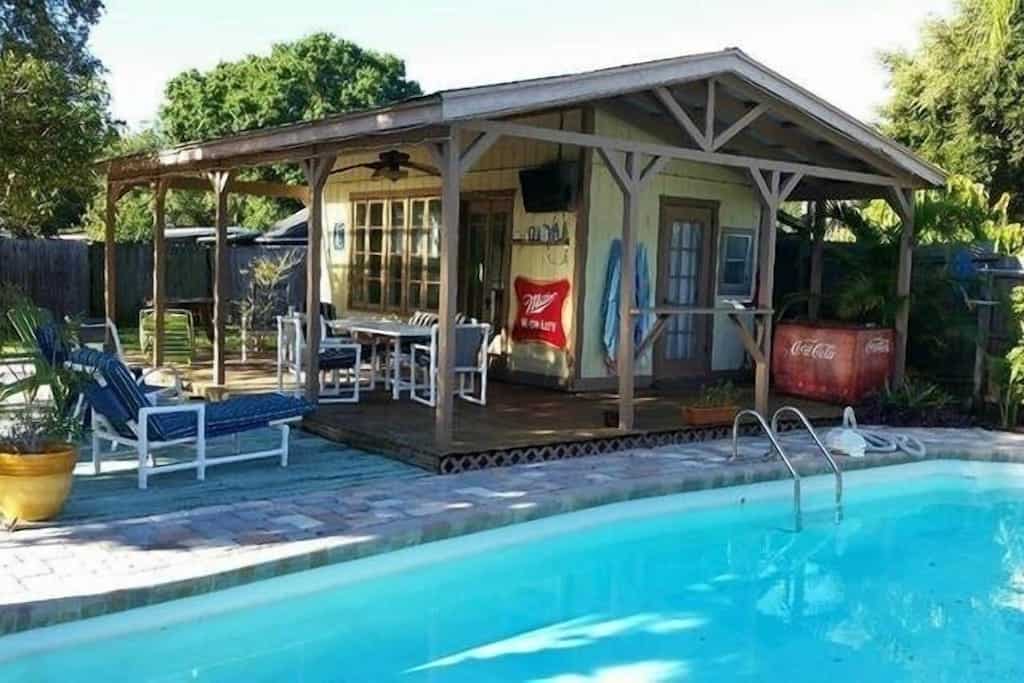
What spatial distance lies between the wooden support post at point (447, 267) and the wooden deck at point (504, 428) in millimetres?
308

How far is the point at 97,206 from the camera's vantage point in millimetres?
24250

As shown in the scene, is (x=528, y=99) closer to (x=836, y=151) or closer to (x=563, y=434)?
(x=563, y=434)

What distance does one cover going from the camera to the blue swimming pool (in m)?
4.59

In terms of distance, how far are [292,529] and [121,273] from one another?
14.4 meters

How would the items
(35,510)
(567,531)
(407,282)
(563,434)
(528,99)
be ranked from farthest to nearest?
(407,282) → (563,434) → (528,99) → (567,531) → (35,510)

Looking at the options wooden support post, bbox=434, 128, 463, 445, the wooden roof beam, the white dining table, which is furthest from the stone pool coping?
the wooden roof beam

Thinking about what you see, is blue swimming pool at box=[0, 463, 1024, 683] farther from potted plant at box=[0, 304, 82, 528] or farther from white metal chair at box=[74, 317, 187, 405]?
white metal chair at box=[74, 317, 187, 405]

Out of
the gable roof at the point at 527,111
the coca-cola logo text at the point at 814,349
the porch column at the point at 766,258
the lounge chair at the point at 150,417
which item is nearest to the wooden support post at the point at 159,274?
the gable roof at the point at 527,111

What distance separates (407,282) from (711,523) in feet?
19.4

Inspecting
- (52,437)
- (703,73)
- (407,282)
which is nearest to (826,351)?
(703,73)

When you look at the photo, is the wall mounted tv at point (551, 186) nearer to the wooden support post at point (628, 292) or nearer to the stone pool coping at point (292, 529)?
the wooden support post at point (628, 292)

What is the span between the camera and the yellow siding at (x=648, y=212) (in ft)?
32.9

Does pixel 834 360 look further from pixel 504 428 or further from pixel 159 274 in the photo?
pixel 159 274

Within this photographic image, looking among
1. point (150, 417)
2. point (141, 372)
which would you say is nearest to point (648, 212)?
point (141, 372)
